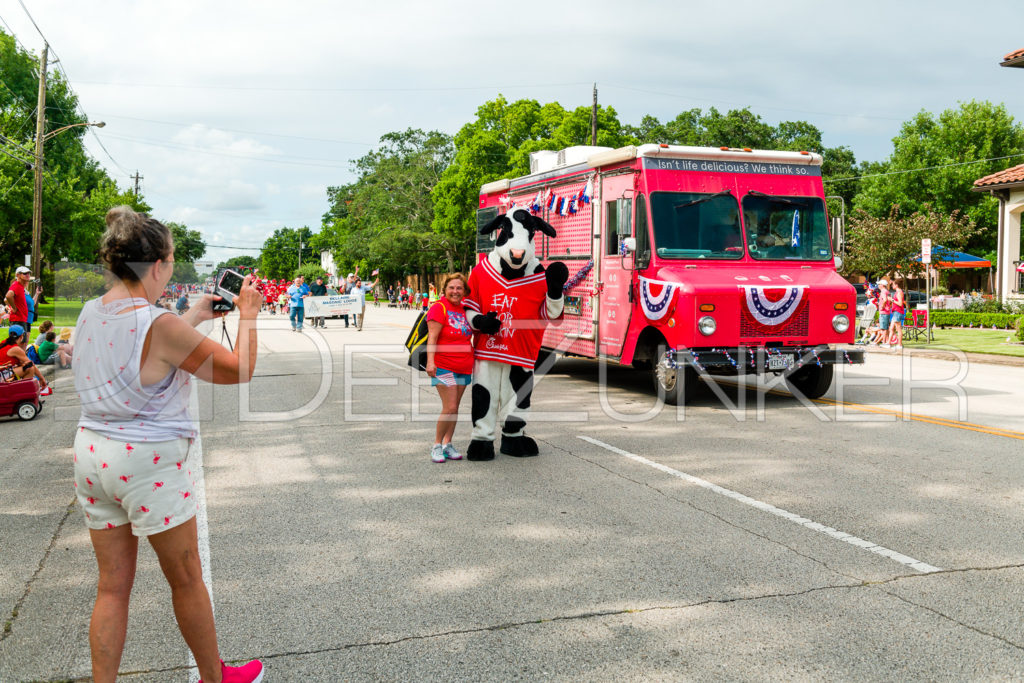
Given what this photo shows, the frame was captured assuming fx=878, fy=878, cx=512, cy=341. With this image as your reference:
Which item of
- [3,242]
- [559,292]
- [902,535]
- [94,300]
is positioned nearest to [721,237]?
[559,292]

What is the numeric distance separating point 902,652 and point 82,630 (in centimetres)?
354

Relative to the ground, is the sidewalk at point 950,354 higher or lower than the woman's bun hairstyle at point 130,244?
lower

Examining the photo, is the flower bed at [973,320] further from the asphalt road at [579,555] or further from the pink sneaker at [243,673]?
the pink sneaker at [243,673]

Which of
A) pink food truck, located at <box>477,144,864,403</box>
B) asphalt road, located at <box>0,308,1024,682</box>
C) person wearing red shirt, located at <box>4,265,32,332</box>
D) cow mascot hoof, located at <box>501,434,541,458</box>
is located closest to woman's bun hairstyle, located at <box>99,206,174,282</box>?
asphalt road, located at <box>0,308,1024,682</box>

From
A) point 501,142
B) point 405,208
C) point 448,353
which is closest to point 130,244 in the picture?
point 448,353

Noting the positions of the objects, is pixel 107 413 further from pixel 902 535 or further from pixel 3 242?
pixel 3 242

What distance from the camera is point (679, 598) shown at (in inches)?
167

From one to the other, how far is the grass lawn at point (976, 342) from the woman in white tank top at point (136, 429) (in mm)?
18974

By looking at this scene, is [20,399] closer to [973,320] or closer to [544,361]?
[544,361]

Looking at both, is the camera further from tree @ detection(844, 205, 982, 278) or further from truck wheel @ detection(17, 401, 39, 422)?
tree @ detection(844, 205, 982, 278)

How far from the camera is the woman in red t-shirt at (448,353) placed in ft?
24.3

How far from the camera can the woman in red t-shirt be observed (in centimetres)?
742

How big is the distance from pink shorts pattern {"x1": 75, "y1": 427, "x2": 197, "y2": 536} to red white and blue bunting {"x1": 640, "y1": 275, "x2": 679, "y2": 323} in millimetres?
7731

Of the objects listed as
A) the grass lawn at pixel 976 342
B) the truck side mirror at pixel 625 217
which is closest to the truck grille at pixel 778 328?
the truck side mirror at pixel 625 217
